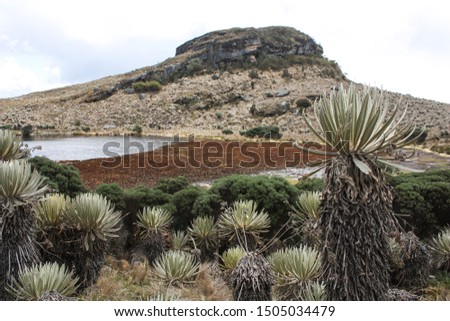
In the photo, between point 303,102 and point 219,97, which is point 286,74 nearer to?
point 219,97

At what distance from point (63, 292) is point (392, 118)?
3.97 meters

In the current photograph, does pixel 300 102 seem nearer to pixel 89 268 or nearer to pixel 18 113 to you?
pixel 18 113

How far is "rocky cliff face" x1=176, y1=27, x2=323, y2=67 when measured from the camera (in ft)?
243

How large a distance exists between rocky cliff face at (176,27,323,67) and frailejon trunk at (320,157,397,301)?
71299mm

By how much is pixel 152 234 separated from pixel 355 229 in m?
4.47

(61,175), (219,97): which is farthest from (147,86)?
(61,175)

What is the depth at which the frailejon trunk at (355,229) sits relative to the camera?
126 inches

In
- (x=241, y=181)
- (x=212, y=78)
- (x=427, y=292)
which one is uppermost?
(x=212, y=78)

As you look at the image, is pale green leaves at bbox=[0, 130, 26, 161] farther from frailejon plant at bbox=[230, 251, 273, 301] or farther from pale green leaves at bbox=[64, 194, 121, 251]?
frailejon plant at bbox=[230, 251, 273, 301]

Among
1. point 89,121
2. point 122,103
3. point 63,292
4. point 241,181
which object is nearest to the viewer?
point 63,292

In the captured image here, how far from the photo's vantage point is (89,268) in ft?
18.1

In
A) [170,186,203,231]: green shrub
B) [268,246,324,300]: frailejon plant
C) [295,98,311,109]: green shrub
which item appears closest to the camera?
[268,246,324,300]: frailejon plant

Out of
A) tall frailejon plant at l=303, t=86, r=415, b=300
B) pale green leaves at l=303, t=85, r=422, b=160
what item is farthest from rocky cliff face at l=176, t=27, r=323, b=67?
tall frailejon plant at l=303, t=86, r=415, b=300
